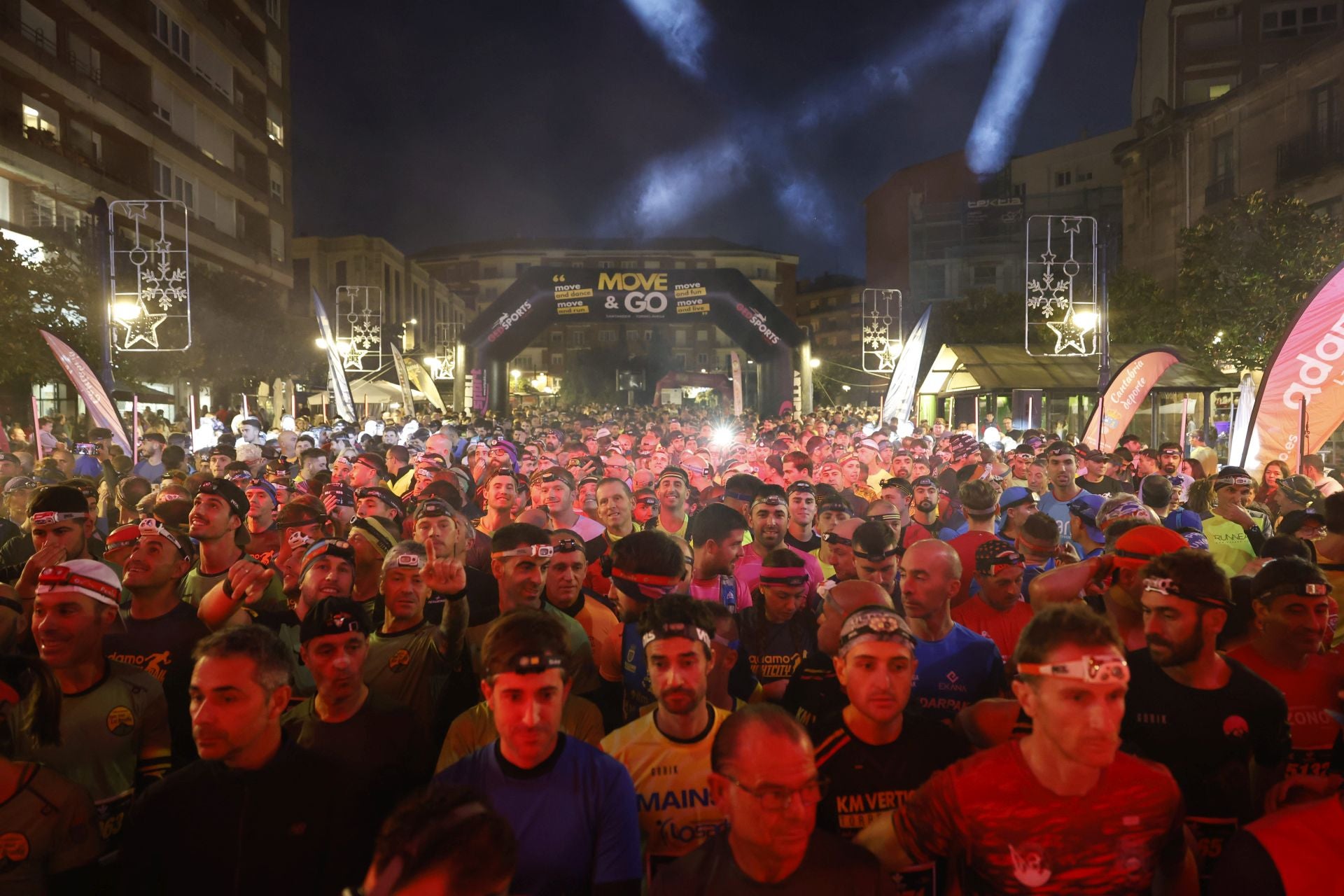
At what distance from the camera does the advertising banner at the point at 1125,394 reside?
1418 cm

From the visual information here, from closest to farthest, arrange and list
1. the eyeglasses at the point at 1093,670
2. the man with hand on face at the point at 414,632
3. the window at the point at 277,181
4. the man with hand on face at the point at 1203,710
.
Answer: the eyeglasses at the point at 1093,670 → the man with hand on face at the point at 1203,710 → the man with hand on face at the point at 414,632 → the window at the point at 277,181

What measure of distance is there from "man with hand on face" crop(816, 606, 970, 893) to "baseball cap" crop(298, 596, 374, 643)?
6.24 ft

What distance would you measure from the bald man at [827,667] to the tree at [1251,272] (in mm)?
18803

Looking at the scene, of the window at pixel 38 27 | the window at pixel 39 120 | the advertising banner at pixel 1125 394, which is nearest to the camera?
the advertising banner at pixel 1125 394

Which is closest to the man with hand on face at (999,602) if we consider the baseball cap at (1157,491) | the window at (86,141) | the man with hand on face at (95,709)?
the baseball cap at (1157,491)

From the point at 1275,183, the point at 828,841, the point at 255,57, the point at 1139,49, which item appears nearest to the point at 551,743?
the point at 828,841

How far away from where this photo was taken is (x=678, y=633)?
3.43 metres

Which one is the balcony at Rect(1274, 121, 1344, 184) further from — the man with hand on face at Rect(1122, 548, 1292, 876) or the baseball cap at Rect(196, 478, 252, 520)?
the baseball cap at Rect(196, 478, 252, 520)

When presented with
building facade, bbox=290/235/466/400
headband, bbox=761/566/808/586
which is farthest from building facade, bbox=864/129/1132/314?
headband, bbox=761/566/808/586

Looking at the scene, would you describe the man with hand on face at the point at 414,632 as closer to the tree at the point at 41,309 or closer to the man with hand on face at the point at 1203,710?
the man with hand on face at the point at 1203,710

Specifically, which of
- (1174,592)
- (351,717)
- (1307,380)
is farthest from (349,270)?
(1174,592)

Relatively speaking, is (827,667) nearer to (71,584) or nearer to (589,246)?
(71,584)

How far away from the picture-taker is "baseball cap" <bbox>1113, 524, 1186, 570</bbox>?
4430 mm

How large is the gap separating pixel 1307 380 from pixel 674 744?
317 inches
